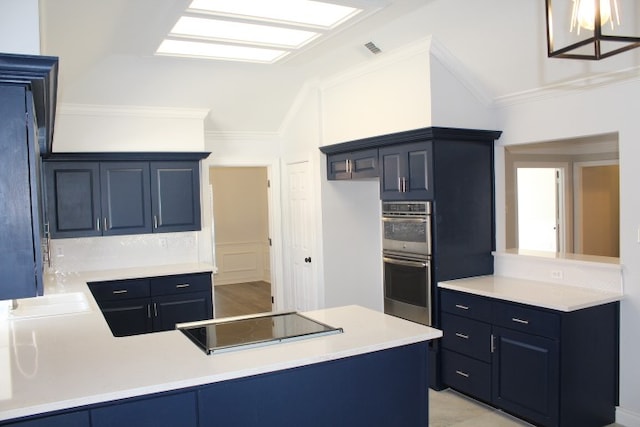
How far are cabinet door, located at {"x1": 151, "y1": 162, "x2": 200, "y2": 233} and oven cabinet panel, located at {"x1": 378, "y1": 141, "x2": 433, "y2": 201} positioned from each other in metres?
1.95

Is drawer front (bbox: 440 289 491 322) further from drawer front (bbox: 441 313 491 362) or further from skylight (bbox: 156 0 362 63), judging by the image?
skylight (bbox: 156 0 362 63)

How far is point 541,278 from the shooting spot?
4109 millimetres

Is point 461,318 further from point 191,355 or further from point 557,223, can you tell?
point 557,223

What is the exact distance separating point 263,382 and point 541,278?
8.94 ft

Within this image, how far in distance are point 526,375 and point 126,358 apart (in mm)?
2579

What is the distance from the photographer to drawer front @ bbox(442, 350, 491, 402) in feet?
12.7

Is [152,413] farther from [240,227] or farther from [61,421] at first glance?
[240,227]

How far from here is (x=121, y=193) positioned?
200 inches

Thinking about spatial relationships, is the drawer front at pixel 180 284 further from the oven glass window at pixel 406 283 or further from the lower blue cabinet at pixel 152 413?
the lower blue cabinet at pixel 152 413

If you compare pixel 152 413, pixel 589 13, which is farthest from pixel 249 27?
pixel 152 413

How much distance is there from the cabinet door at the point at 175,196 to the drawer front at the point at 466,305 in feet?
8.49

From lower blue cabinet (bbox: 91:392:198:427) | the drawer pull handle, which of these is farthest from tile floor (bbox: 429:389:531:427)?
lower blue cabinet (bbox: 91:392:198:427)

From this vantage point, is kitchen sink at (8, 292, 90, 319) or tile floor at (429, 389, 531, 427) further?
tile floor at (429, 389, 531, 427)

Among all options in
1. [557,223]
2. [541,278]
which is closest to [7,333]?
[541,278]
